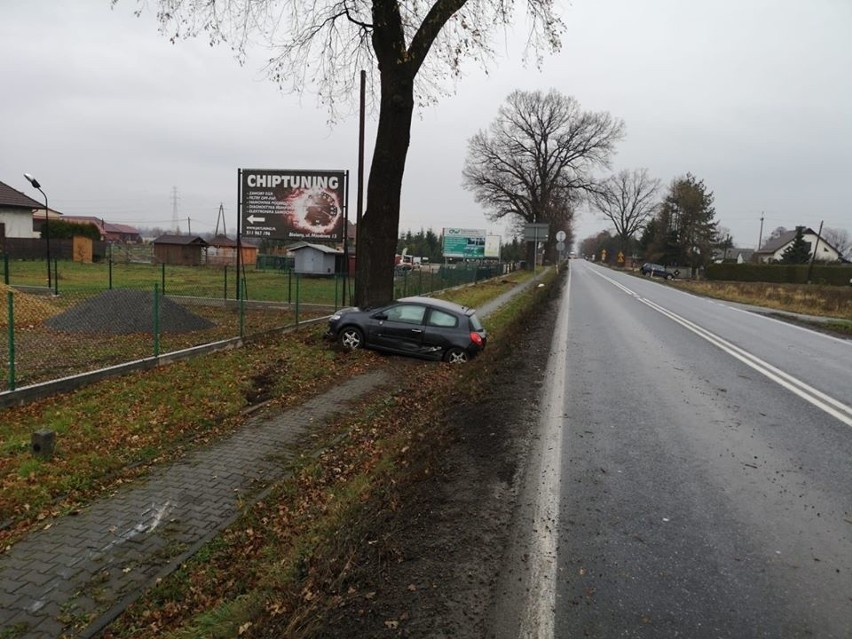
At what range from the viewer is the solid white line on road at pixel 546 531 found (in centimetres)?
303

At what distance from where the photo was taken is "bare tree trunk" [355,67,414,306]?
516 inches

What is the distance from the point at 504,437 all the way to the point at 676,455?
167 cm

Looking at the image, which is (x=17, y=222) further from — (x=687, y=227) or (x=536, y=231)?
(x=687, y=227)

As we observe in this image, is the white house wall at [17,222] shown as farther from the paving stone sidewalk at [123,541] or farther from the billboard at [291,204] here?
the paving stone sidewalk at [123,541]

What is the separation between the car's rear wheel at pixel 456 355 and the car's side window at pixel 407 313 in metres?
0.89

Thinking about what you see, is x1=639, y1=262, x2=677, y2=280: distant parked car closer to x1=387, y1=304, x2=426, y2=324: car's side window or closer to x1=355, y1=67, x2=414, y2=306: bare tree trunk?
x1=355, y1=67, x2=414, y2=306: bare tree trunk

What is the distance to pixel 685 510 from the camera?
4.36m

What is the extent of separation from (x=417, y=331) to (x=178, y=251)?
47.6m

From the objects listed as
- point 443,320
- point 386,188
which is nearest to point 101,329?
point 386,188

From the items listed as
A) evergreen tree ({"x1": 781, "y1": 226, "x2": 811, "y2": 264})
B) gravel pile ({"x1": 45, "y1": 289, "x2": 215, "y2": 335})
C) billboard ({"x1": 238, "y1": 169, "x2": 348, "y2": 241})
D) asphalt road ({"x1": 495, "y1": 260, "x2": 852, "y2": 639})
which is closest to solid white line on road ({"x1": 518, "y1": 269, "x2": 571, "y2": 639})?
asphalt road ({"x1": 495, "y1": 260, "x2": 852, "y2": 639})

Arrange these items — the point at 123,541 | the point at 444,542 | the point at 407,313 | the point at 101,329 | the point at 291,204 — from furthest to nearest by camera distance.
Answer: the point at 291,204, the point at 407,313, the point at 101,329, the point at 123,541, the point at 444,542

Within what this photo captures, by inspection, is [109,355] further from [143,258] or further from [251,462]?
[143,258]

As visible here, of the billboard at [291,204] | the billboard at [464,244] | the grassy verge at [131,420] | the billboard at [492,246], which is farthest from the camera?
the billboard at [492,246]

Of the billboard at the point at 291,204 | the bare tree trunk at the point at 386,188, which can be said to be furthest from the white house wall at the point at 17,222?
the bare tree trunk at the point at 386,188
